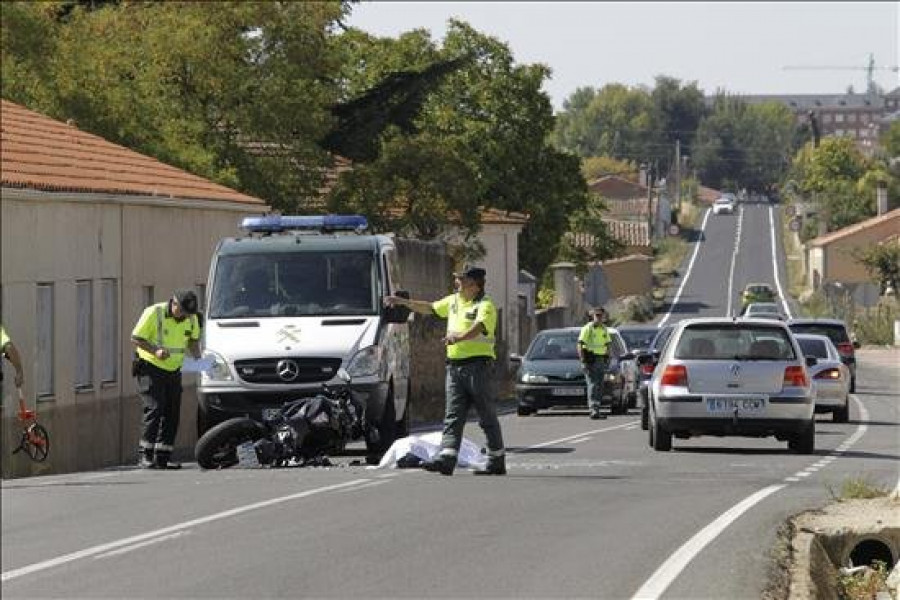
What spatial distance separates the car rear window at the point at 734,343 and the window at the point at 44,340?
699 centimetres

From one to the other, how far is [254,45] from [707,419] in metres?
20.5

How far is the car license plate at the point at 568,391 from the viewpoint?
4188cm

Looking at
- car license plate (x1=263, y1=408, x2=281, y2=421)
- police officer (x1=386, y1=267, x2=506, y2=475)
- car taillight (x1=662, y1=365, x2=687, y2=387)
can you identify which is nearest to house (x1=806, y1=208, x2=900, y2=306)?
car taillight (x1=662, y1=365, x2=687, y2=387)

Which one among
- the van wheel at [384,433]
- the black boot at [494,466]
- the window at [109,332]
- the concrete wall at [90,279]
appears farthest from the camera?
the window at [109,332]

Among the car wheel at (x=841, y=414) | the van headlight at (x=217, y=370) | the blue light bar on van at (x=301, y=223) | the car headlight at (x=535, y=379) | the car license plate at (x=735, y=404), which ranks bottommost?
the car wheel at (x=841, y=414)

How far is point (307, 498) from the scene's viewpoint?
58.9 ft

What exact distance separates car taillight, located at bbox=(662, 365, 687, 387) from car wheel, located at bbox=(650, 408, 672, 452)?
0.51 metres

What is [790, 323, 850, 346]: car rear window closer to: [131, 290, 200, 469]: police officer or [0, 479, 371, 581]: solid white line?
[131, 290, 200, 469]: police officer

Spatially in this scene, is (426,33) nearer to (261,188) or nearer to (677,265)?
(261,188)

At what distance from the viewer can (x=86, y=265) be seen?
28281mm

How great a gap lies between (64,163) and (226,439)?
2973 mm

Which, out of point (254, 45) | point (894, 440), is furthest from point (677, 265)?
point (894, 440)

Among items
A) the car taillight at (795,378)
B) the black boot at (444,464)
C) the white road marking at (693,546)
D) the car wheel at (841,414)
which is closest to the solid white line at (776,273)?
the car wheel at (841,414)

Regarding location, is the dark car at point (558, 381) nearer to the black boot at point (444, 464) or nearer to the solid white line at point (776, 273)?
the black boot at point (444, 464)
